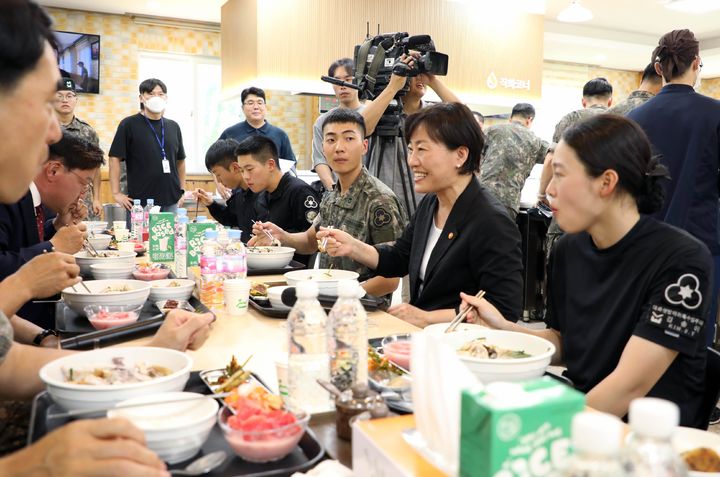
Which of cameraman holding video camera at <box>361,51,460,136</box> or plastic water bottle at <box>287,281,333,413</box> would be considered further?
cameraman holding video camera at <box>361,51,460,136</box>

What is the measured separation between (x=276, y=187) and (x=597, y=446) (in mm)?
3228

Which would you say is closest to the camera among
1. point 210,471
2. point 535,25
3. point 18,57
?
point 210,471

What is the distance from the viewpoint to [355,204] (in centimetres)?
283

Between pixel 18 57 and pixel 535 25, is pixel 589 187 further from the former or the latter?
pixel 535 25

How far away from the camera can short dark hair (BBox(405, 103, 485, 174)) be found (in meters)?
2.16

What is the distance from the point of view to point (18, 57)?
1.03 m

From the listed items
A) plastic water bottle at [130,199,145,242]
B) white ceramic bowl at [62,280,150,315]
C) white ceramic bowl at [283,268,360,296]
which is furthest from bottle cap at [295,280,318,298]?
plastic water bottle at [130,199,145,242]

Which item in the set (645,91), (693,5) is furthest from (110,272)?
(693,5)

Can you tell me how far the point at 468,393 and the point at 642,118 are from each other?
2.77 m

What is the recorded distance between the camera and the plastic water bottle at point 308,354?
3.49ft

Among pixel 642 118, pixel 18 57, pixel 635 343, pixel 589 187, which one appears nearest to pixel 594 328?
pixel 635 343

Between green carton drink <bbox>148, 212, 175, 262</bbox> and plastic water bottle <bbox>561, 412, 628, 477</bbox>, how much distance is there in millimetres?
2514

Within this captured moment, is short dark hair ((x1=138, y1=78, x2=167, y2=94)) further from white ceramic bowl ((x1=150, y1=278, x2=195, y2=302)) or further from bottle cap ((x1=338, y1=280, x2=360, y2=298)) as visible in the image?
bottle cap ((x1=338, y1=280, x2=360, y2=298))

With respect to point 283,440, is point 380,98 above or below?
above
